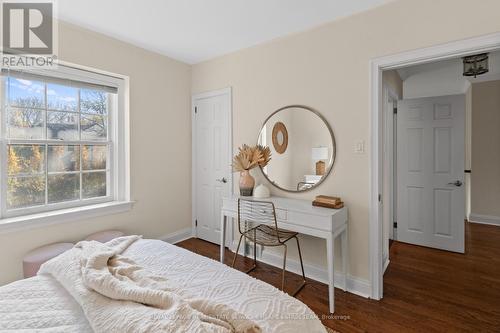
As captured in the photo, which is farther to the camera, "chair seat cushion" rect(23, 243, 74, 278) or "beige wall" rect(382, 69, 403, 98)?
"beige wall" rect(382, 69, 403, 98)

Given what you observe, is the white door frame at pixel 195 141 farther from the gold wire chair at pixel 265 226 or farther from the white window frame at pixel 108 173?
the white window frame at pixel 108 173

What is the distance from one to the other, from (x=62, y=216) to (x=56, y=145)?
715mm

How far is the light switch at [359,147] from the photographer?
2.28m

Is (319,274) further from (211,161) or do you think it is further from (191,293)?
(211,161)

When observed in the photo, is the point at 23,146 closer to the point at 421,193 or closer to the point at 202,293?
the point at 202,293

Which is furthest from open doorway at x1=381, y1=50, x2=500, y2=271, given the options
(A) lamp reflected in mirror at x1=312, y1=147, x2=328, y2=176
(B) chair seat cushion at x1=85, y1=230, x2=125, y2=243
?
(B) chair seat cushion at x1=85, y1=230, x2=125, y2=243

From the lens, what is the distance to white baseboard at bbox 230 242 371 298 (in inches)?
90.0

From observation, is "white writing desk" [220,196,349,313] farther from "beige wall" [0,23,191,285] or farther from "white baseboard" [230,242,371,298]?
"beige wall" [0,23,191,285]

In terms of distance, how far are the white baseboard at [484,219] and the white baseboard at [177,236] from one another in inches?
189

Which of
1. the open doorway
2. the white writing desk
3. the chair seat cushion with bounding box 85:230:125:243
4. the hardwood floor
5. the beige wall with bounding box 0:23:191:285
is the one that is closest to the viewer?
the hardwood floor

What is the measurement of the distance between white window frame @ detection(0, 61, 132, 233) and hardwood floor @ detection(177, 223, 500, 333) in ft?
4.23

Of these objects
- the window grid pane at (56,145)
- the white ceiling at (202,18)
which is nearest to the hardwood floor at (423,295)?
the window grid pane at (56,145)

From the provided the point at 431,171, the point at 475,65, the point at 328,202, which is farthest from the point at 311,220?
the point at 475,65

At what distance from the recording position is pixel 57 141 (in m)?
2.53
